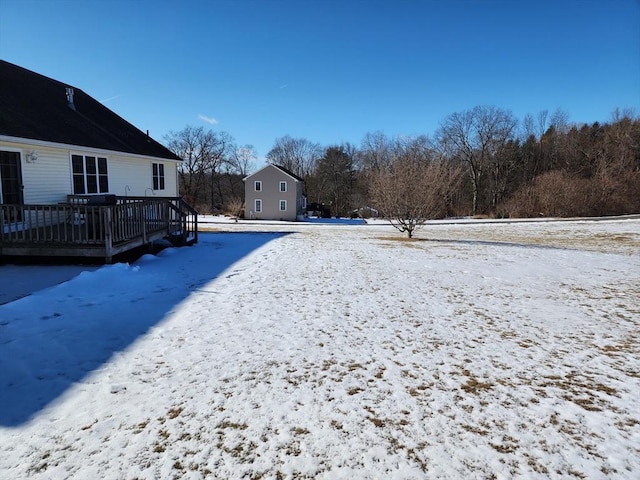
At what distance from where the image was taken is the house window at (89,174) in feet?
39.7

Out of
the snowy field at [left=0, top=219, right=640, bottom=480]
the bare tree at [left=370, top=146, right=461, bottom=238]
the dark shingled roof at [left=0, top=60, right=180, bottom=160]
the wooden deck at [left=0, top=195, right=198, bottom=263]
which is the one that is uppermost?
the dark shingled roof at [left=0, top=60, right=180, bottom=160]

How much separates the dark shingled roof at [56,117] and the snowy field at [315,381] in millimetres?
4899

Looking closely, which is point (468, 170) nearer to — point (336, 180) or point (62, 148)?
point (336, 180)

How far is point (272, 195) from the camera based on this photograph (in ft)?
144

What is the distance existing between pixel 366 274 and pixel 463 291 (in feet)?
7.30

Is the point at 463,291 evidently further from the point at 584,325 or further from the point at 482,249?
the point at 482,249

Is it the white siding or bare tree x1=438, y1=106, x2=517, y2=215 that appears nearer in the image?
the white siding

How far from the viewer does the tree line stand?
22.6m

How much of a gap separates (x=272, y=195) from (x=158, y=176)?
25.8 metres

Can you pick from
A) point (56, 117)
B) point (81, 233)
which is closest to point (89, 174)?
point (56, 117)

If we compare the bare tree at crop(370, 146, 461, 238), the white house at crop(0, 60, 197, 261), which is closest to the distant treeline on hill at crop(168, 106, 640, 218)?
the bare tree at crop(370, 146, 461, 238)

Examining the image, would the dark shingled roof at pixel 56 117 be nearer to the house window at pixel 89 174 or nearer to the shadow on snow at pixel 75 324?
the house window at pixel 89 174

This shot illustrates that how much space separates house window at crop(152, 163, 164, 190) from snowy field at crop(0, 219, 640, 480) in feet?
Answer: 35.5

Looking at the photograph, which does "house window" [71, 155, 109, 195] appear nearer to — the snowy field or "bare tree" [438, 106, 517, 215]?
the snowy field
